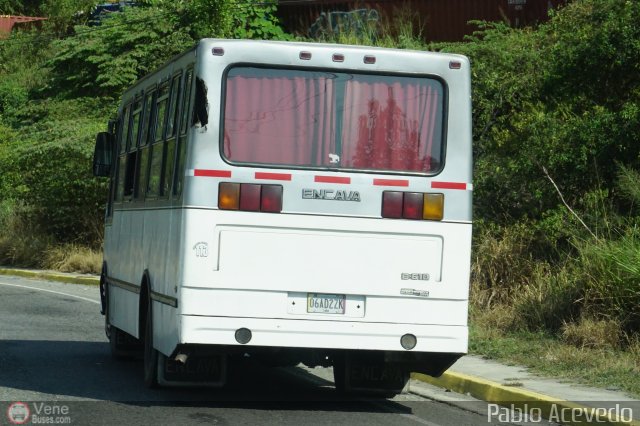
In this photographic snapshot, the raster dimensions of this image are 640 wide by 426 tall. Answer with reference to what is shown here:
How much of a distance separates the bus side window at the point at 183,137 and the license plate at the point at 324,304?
1.42 metres

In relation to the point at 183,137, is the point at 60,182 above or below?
above

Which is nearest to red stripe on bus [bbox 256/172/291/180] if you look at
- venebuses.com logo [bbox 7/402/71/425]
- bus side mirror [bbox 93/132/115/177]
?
venebuses.com logo [bbox 7/402/71/425]

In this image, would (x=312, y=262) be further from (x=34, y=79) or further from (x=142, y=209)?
(x=34, y=79)

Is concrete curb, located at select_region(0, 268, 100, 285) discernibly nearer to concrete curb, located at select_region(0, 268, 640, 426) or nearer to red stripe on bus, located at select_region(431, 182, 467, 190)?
concrete curb, located at select_region(0, 268, 640, 426)

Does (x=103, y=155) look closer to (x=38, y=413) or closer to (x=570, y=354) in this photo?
(x=38, y=413)

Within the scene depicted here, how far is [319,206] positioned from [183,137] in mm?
1355

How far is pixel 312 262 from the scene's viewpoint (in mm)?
10078

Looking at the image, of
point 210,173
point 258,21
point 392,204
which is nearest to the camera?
point 210,173

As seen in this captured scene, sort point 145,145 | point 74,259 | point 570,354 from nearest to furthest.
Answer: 1. point 145,145
2. point 570,354
3. point 74,259

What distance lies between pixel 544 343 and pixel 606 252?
4.26 ft

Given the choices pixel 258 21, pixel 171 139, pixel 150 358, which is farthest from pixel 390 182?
pixel 258 21

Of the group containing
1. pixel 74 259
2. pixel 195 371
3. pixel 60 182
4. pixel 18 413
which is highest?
pixel 60 182

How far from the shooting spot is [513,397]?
35.8 ft

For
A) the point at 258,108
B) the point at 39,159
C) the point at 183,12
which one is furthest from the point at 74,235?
the point at 258,108
